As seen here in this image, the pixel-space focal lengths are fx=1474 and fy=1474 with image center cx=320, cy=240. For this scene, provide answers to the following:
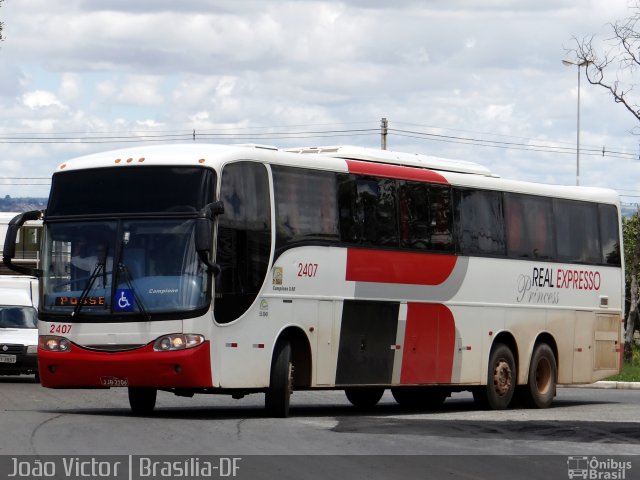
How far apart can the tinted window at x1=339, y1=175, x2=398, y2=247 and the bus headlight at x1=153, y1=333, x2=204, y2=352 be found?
3.31m

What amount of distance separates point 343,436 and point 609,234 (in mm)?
11579

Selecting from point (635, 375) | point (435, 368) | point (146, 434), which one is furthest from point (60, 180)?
point (635, 375)

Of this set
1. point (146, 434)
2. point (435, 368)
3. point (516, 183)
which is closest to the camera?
point (146, 434)

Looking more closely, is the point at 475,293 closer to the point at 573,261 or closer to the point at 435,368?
the point at 435,368

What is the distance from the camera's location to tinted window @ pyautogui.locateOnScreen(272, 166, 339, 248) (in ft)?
62.4

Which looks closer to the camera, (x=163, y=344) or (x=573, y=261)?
(x=163, y=344)

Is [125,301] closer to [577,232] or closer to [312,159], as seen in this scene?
[312,159]

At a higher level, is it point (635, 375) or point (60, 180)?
point (60, 180)

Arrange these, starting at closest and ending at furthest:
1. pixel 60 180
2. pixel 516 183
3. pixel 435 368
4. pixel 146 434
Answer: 1. pixel 146 434
2. pixel 60 180
3. pixel 435 368
4. pixel 516 183

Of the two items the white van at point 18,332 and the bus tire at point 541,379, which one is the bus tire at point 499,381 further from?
the white van at point 18,332

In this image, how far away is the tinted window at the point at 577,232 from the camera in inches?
987

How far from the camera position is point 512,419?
2016 cm
